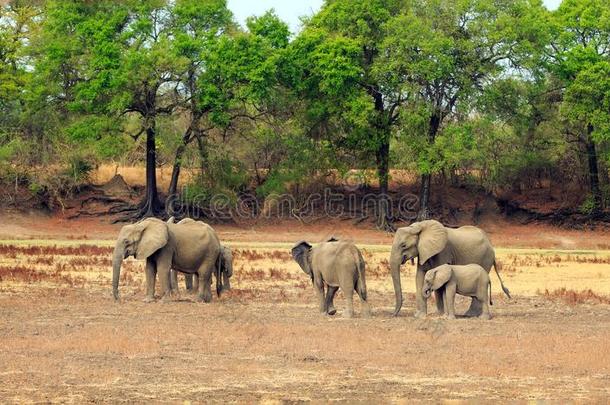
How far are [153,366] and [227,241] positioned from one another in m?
32.3

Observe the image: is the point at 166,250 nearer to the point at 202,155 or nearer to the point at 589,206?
the point at 202,155

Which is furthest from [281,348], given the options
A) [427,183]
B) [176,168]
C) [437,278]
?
[427,183]

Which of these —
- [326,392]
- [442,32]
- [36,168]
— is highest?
[442,32]

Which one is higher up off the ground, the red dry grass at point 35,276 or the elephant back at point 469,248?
the elephant back at point 469,248

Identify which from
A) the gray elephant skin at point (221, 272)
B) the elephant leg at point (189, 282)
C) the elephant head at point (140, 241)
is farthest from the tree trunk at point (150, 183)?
the elephant head at point (140, 241)

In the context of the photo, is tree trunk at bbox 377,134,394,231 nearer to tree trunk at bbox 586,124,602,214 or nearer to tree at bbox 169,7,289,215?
tree at bbox 169,7,289,215

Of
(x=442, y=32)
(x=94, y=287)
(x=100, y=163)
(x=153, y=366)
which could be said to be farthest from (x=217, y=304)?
(x=100, y=163)

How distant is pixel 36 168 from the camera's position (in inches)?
2254

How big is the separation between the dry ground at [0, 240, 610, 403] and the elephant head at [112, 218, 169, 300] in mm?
860

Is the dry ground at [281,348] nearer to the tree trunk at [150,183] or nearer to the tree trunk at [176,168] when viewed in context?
the tree trunk at [176,168]

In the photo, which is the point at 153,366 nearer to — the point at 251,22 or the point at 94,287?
the point at 94,287

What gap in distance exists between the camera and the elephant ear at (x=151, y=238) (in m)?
24.3

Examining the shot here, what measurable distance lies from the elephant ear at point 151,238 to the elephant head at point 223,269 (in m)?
1.58

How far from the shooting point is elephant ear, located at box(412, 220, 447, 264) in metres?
23.2
